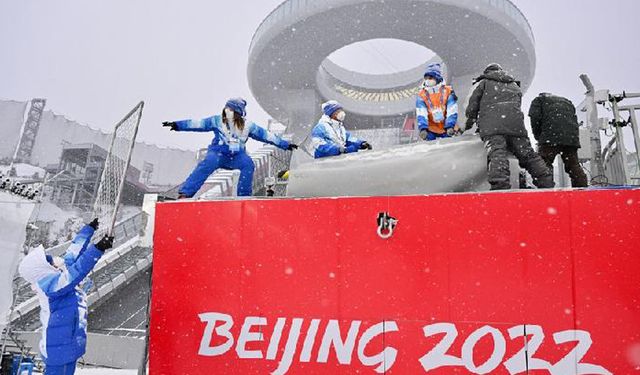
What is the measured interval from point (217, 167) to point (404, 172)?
89.8 inches

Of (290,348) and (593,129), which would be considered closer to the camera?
(290,348)

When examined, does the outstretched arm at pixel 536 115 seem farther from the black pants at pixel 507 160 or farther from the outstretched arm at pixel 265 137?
the outstretched arm at pixel 265 137

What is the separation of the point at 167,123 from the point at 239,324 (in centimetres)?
248

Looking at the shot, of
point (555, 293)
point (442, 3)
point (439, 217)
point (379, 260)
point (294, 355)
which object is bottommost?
point (294, 355)

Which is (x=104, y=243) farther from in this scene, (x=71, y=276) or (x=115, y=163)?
(x=115, y=163)

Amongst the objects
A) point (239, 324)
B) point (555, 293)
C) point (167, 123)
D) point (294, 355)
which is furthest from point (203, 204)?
point (555, 293)

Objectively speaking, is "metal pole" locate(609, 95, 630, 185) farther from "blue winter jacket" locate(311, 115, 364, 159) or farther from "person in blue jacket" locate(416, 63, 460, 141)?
"blue winter jacket" locate(311, 115, 364, 159)

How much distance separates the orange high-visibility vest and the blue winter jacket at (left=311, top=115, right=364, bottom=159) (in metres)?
0.76

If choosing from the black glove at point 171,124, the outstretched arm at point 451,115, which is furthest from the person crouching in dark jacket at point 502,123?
the black glove at point 171,124

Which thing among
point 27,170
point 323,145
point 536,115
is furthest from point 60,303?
point 27,170

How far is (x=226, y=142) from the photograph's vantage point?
15.5ft

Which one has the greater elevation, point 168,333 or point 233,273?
point 233,273

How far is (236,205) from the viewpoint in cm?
331

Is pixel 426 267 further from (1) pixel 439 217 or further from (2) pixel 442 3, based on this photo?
(2) pixel 442 3
